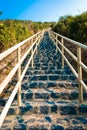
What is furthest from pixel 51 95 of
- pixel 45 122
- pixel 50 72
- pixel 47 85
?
pixel 50 72

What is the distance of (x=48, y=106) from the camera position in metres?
5.61

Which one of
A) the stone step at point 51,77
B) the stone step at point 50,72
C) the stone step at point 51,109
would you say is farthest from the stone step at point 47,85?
the stone step at point 51,109

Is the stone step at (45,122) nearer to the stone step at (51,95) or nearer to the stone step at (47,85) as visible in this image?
the stone step at (51,95)

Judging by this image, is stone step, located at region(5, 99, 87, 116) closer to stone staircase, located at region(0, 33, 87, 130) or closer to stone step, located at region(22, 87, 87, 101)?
stone staircase, located at region(0, 33, 87, 130)

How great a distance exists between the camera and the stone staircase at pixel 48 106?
497 cm

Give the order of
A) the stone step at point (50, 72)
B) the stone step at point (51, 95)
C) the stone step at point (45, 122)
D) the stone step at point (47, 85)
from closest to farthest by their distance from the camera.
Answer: the stone step at point (45, 122) → the stone step at point (51, 95) → the stone step at point (47, 85) → the stone step at point (50, 72)

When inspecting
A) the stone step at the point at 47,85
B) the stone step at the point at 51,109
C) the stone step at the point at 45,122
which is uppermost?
the stone step at the point at 47,85

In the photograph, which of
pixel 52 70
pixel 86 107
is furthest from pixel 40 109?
pixel 52 70

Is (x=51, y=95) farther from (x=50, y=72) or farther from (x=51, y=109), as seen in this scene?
(x=50, y=72)

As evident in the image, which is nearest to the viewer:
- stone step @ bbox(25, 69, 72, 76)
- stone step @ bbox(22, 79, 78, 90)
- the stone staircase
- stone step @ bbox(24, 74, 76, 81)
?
the stone staircase

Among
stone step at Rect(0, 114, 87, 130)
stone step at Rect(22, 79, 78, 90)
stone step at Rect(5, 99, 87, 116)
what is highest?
stone step at Rect(22, 79, 78, 90)

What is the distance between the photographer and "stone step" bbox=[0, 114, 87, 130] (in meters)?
4.84

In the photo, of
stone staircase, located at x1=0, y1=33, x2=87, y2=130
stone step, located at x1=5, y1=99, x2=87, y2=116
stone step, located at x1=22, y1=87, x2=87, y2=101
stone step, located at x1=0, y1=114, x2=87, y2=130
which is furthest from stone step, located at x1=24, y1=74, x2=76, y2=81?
stone step, located at x1=0, y1=114, x2=87, y2=130

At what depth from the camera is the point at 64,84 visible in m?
7.13
